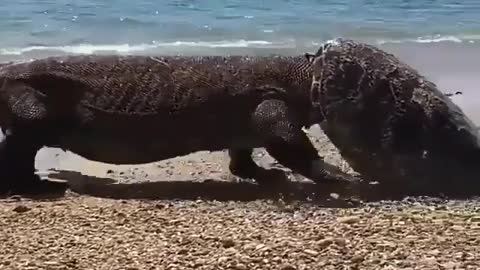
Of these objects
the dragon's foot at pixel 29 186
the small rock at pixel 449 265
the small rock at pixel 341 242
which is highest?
the small rock at pixel 341 242

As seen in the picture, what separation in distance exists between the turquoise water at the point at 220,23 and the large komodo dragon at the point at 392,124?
21.7 feet

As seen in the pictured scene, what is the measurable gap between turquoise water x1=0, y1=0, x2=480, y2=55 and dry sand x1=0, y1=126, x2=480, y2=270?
6.06 meters

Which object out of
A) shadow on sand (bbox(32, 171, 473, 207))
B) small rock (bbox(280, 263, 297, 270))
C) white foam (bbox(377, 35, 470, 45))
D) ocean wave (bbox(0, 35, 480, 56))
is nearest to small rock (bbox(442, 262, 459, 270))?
small rock (bbox(280, 263, 297, 270))

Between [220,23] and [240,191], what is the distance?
359 inches

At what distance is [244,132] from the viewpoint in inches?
297

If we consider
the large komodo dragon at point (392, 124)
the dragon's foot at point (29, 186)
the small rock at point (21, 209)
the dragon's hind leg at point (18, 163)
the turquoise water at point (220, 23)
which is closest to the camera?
the small rock at point (21, 209)

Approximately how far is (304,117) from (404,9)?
11916 millimetres

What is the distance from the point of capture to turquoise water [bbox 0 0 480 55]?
14.4 meters

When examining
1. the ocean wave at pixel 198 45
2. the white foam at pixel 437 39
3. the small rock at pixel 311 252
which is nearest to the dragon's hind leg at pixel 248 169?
the small rock at pixel 311 252

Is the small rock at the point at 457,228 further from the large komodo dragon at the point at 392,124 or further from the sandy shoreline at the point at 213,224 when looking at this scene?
the large komodo dragon at the point at 392,124

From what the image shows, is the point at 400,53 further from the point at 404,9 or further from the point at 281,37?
the point at 404,9

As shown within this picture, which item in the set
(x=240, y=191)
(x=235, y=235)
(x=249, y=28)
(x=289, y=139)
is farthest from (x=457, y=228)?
(x=249, y=28)

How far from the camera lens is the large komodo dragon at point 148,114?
748cm

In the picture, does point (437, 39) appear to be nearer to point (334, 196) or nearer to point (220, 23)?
point (220, 23)
